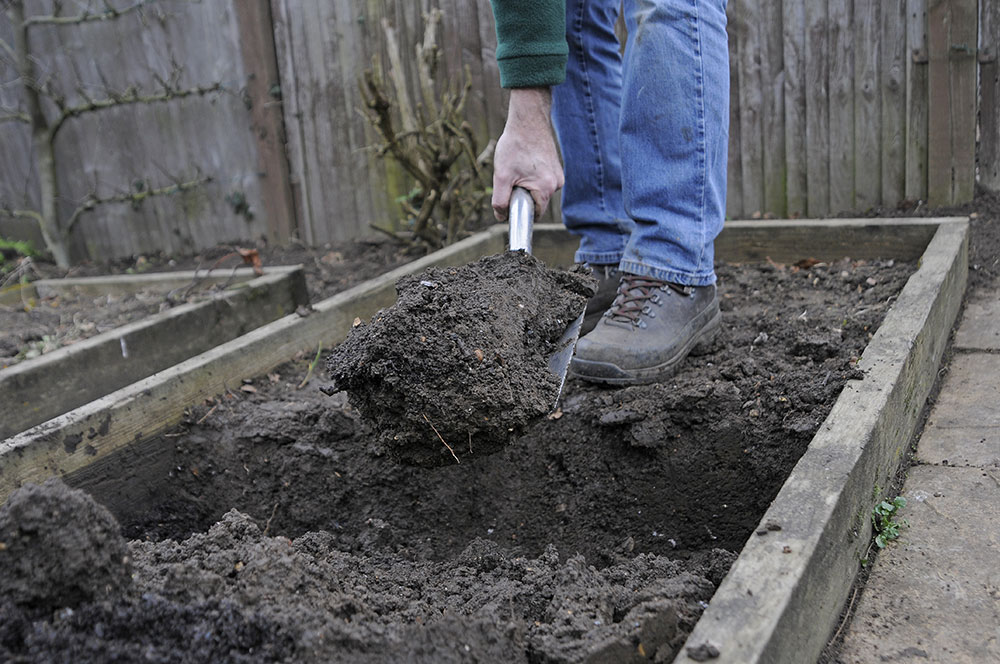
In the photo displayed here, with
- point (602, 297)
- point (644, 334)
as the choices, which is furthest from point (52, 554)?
point (602, 297)

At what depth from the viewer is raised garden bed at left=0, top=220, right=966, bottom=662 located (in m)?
1.07

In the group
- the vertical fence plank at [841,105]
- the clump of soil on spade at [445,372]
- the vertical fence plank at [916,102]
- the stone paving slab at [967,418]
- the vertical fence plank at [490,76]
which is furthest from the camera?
the vertical fence plank at [490,76]

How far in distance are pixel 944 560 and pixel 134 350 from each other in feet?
8.30

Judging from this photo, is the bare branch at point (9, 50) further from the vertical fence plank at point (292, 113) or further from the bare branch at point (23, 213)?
the vertical fence plank at point (292, 113)

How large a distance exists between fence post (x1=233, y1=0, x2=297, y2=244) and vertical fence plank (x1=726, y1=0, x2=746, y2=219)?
2.84m

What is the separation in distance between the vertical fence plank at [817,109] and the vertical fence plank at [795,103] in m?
0.02

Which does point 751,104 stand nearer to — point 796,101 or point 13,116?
point 796,101

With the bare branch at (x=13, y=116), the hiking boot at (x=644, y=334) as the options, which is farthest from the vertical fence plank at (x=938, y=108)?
the bare branch at (x=13, y=116)

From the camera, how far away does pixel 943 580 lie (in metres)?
1.31

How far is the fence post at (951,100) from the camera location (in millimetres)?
3828

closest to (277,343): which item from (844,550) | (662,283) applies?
(662,283)

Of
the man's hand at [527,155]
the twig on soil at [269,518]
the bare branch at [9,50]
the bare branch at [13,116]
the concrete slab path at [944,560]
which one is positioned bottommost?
the twig on soil at [269,518]

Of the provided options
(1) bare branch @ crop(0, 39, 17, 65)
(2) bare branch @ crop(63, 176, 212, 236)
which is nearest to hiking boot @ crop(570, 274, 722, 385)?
(2) bare branch @ crop(63, 176, 212, 236)

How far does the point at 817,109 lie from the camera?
13.8 ft
